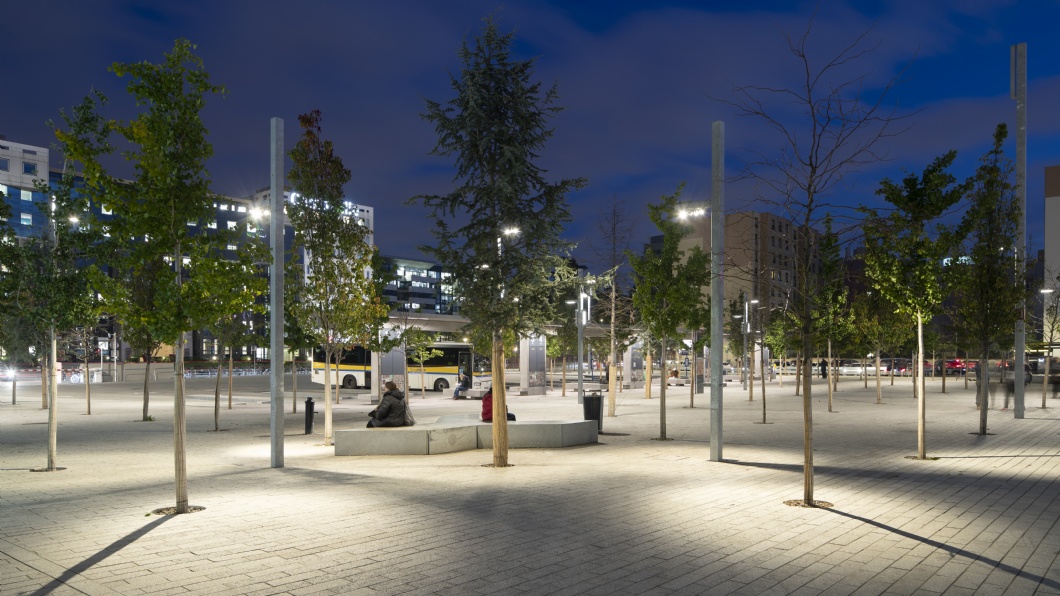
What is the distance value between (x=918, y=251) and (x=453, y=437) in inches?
378

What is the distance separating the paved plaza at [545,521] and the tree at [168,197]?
5.68 feet

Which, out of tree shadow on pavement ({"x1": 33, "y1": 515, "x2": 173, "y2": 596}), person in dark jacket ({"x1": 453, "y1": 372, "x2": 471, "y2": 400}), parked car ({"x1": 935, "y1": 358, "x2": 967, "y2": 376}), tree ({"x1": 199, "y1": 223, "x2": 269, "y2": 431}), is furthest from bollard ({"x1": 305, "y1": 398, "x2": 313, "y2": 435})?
parked car ({"x1": 935, "y1": 358, "x2": 967, "y2": 376})

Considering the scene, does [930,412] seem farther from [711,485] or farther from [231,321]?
[231,321]

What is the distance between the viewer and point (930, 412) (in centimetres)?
2641

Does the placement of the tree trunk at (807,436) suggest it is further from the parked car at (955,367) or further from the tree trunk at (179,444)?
the parked car at (955,367)

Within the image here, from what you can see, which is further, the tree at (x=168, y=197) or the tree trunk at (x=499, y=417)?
the tree trunk at (x=499, y=417)

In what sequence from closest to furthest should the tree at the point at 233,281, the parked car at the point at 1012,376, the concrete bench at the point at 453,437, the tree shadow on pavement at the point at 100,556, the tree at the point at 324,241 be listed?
the tree shadow on pavement at the point at 100,556, the tree at the point at 233,281, the concrete bench at the point at 453,437, the tree at the point at 324,241, the parked car at the point at 1012,376

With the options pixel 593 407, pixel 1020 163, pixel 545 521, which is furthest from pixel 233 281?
pixel 1020 163

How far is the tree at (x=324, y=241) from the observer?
17375mm

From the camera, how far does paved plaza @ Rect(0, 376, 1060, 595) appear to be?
643 centimetres

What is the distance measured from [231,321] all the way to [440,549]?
19417 mm

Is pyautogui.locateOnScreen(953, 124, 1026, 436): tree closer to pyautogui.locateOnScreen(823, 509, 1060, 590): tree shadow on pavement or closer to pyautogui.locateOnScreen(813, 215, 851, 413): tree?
pyautogui.locateOnScreen(813, 215, 851, 413): tree

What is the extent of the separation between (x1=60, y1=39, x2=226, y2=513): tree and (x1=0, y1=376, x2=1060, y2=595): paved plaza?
1732mm

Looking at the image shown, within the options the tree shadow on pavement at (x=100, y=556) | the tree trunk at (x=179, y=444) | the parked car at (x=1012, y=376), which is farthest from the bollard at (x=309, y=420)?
the parked car at (x=1012, y=376)
